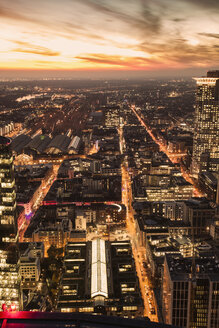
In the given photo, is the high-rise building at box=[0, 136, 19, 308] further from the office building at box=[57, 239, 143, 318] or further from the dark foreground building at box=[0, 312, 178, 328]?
the dark foreground building at box=[0, 312, 178, 328]

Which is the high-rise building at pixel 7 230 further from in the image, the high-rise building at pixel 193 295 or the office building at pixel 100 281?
the high-rise building at pixel 193 295

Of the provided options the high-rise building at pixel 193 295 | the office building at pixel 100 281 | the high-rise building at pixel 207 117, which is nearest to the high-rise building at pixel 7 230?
the office building at pixel 100 281

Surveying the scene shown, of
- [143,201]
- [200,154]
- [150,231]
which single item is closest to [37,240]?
[150,231]

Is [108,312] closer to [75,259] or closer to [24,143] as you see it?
[75,259]

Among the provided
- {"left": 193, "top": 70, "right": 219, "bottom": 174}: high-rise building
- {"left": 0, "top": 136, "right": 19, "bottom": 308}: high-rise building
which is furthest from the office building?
{"left": 193, "top": 70, "right": 219, "bottom": 174}: high-rise building

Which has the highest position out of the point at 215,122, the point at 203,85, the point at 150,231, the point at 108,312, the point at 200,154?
the point at 203,85
